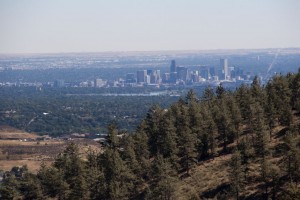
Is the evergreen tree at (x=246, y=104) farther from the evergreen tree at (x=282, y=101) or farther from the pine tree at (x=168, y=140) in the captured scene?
the pine tree at (x=168, y=140)

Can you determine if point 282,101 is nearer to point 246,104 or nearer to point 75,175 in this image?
point 246,104

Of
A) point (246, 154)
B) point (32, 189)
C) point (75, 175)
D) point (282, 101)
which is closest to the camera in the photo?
point (246, 154)

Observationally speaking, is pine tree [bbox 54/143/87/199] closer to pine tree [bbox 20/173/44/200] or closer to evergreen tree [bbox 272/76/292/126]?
pine tree [bbox 20/173/44/200]

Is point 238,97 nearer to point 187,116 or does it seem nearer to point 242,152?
point 187,116

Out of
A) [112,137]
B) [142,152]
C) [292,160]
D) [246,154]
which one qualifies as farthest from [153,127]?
[292,160]

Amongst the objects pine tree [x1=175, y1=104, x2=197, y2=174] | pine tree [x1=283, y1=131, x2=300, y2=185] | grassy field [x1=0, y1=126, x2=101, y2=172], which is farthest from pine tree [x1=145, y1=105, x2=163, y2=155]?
grassy field [x1=0, y1=126, x2=101, y2=172]

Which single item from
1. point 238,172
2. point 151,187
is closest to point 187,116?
point 151,187

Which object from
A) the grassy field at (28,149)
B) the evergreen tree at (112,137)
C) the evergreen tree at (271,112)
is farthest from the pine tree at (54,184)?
the grassy field at (28,149)

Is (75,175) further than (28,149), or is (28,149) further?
(28,149)
